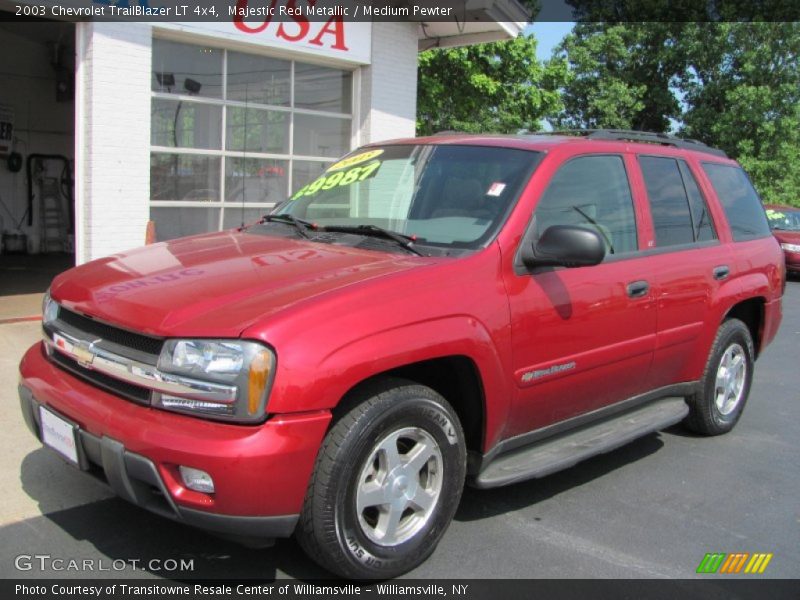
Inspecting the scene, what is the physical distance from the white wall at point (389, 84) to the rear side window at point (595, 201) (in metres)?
6.54

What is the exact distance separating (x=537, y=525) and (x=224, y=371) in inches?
75.9

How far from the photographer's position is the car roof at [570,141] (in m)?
4.21

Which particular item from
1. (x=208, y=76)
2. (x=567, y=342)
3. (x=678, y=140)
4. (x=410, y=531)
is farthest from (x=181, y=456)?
(x=208, y=76)

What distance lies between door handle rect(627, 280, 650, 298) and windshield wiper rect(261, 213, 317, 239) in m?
1.72

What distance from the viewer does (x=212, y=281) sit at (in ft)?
10.6

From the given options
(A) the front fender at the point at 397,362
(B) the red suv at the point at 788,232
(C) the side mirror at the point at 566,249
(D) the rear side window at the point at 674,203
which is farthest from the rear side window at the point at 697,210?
(B) the red suv at the point at 788,232

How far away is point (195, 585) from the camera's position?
315cm

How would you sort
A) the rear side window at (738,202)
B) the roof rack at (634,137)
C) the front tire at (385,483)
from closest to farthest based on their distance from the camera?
the front tire at (385,483) < the roof rack at (634,137) < the rear side window at (738,202)

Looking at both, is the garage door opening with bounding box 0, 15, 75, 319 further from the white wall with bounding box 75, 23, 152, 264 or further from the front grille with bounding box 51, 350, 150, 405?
the front grille with bounding box 51, 350, 150, 405

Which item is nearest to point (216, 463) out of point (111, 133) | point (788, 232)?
point (111, 133)

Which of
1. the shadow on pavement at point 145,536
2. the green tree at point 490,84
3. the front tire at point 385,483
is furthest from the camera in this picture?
the green tree at point 490,84

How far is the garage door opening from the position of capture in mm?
14297

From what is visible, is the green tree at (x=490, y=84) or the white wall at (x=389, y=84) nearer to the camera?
the white wall at (x=389, y=84)

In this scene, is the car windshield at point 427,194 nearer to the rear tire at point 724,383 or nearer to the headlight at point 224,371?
the headlight at point 224,371
